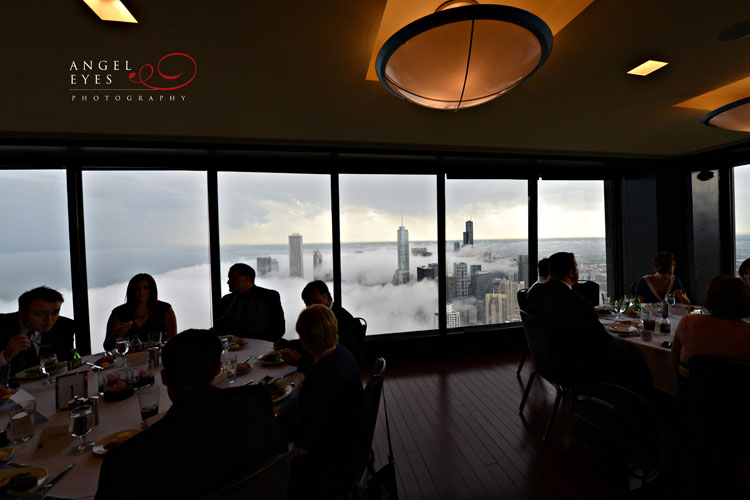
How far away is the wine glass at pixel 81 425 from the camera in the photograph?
4.44 ft

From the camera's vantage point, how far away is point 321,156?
443cm

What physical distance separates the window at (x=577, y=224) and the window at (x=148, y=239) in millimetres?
5266

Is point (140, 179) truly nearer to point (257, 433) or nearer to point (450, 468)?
point (257, 433)

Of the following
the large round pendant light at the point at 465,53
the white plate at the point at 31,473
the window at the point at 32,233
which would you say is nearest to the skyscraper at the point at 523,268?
the large round pendant light at the point at 465,53

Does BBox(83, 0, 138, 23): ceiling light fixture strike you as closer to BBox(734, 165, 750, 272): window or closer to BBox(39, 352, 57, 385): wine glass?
BBox(39, 352, 57, 385): wine glass

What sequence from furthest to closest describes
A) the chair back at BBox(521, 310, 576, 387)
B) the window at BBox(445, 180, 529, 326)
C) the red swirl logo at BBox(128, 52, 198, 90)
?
the window at BBox(445, 180, 529, 326) < the chair back at BBox(521, 310, 576, 387) < the red swirl logo at BBox(128, 52, 198, 90)

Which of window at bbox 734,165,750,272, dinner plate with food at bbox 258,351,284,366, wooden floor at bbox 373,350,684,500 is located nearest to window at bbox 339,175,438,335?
wooden floor at bbox 373,350,684,500

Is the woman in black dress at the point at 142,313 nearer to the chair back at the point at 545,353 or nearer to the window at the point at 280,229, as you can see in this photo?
the window at the point at 280,229

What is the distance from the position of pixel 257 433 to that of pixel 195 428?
0.72 feet

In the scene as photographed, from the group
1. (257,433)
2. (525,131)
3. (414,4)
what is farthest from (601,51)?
(257,433)

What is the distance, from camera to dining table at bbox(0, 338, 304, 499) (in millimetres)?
1187

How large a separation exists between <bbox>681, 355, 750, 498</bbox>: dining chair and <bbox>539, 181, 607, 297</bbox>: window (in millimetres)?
3560

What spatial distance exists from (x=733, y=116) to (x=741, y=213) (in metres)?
3.64

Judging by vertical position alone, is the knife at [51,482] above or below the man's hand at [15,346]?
below
